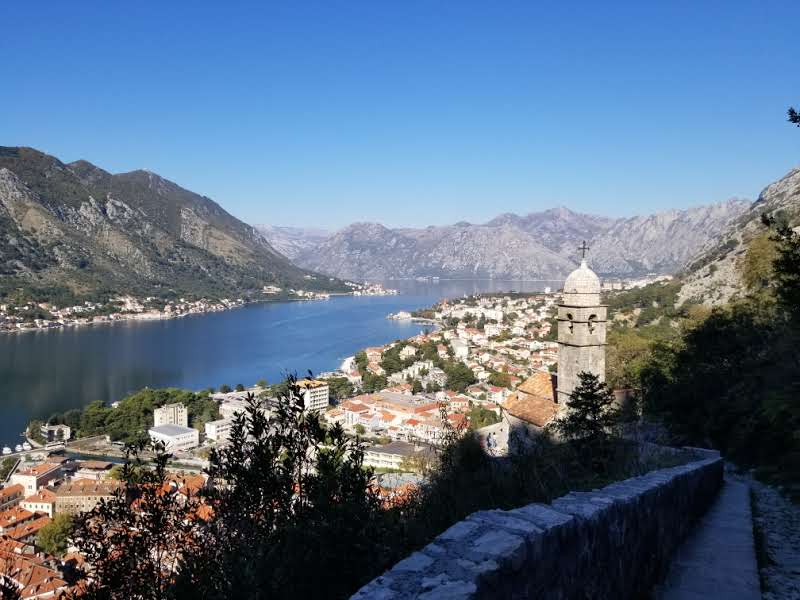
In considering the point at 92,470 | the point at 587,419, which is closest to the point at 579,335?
the point at 587,419

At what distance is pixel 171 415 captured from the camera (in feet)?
92.9

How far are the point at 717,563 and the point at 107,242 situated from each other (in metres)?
113

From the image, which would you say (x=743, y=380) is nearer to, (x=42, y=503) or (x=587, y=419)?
(x=587, y=419)

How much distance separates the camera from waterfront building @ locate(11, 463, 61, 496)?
59.8ft

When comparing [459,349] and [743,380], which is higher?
[743,380]

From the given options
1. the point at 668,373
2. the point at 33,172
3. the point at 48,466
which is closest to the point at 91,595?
the point at 668,373

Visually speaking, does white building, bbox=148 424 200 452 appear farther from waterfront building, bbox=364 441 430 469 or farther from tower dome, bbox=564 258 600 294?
tower dome, bbox=564 258 600 294

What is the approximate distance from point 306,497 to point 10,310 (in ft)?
254

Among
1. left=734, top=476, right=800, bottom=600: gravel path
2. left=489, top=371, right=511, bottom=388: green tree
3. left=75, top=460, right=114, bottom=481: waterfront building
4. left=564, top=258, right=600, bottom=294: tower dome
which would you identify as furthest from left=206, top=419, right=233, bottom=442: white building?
left=734, top=476, right=800, bottom=600: gravel path

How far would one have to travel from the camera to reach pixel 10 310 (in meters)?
65.1

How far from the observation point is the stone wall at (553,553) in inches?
53.0

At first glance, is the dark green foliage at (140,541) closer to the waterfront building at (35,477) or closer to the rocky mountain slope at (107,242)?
the waterfront building at (35,477)

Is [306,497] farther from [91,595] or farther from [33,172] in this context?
[33,172]

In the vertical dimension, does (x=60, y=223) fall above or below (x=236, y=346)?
above
